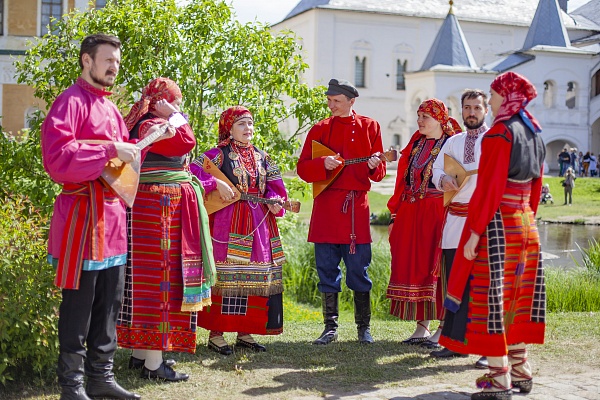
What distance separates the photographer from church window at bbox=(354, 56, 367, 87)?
188 ft

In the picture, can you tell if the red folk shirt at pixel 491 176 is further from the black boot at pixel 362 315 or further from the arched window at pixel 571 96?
the arched window at pixel 571 96

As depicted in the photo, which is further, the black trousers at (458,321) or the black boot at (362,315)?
the black boot at (362,315)

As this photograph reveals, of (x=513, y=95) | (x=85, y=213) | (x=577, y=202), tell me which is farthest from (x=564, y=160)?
(x=85, y=213)

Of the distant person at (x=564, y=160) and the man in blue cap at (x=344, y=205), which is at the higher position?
the distant person at (x=564, y=160)

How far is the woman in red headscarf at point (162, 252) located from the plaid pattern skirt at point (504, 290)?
1682mm

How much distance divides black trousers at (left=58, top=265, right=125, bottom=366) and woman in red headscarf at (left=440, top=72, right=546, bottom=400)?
6.64 feet

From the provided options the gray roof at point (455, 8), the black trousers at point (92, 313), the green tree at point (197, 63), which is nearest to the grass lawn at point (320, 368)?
the black trousers at point (92, 313)

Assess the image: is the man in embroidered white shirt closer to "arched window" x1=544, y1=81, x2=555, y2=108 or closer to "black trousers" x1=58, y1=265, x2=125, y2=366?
"black trousers" x1=58, y1=265, x2=125, y2=366

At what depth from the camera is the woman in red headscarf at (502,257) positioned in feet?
16.7

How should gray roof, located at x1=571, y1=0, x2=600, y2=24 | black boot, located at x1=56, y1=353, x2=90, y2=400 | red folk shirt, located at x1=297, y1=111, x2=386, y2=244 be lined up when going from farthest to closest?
gray roof, located at x1=571, y1=0, x2=600, y2=24 < red folk shirt, located at x1=297, y1=111, x2=386, y2=244 < black boot, located at x1=56, y1=353, x2=90, y2=400

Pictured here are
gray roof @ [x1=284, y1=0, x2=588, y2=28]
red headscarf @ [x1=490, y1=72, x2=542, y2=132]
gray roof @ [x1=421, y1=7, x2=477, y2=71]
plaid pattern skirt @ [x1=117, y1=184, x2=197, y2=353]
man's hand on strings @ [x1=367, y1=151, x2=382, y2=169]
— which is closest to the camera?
red headscarf @ [x1=490, y1=72, x2=542, y2=132]

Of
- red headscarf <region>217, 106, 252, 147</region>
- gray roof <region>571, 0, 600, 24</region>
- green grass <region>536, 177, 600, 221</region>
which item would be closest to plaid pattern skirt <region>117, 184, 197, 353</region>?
red headscarf <region>217, 106, 252, 147</region>

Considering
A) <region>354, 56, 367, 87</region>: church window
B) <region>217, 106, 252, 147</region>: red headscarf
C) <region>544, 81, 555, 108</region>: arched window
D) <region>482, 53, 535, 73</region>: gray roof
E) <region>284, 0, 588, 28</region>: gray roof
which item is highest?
<region>284, 0, 588, 28</region>: gray roof

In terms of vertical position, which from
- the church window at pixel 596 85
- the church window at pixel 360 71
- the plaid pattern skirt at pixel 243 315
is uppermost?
the church window at pixel 360 71
